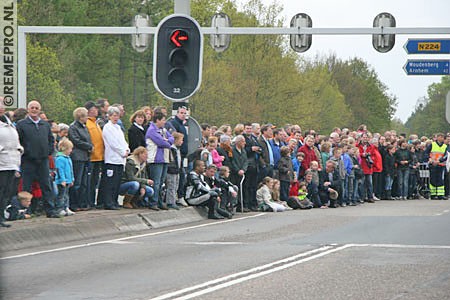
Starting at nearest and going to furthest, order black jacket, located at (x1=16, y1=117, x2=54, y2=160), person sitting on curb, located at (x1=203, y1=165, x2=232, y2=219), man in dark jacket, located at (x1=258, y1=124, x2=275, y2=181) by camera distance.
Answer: black jacket, located at (x1=16, y1=117, x2=54, y2=160) → person sitting on curb, located at (x1=203, y1=165, x2=232, y2=219) → man in dark jacket, located at (x1=258, y1=124, x2=275, y2=181)

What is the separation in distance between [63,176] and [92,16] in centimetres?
5393

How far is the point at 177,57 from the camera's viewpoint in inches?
801

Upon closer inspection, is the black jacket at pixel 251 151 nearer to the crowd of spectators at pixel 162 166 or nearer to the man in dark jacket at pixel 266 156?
the crowd of spectators at pixel 162 166

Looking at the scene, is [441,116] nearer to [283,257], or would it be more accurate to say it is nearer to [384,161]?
[384,161]

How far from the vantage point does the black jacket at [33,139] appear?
56.5 ft

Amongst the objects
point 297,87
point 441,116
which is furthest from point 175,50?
point 441,116

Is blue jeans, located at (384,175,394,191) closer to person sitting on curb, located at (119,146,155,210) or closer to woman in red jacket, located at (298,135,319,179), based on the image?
woman in red jacket, located at (298,135,319,179)

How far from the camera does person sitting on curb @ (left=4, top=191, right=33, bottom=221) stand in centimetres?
1697

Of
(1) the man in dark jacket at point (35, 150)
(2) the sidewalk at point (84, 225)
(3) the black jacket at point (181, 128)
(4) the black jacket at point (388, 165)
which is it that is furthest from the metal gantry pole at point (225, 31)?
(1) the man in dark jacket at point (35, 150)

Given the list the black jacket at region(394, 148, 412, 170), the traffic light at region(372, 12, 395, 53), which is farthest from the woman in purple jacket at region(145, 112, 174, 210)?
the black jacket at region(394, 148, 412, 170)

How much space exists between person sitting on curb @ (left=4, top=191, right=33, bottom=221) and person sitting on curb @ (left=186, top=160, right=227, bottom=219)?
206 inches

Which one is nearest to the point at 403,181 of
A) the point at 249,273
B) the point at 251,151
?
the point at 251,151

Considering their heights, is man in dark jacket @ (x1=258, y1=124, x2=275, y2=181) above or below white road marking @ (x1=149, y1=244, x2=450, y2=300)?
above

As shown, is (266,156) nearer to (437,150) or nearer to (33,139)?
(33,139)
